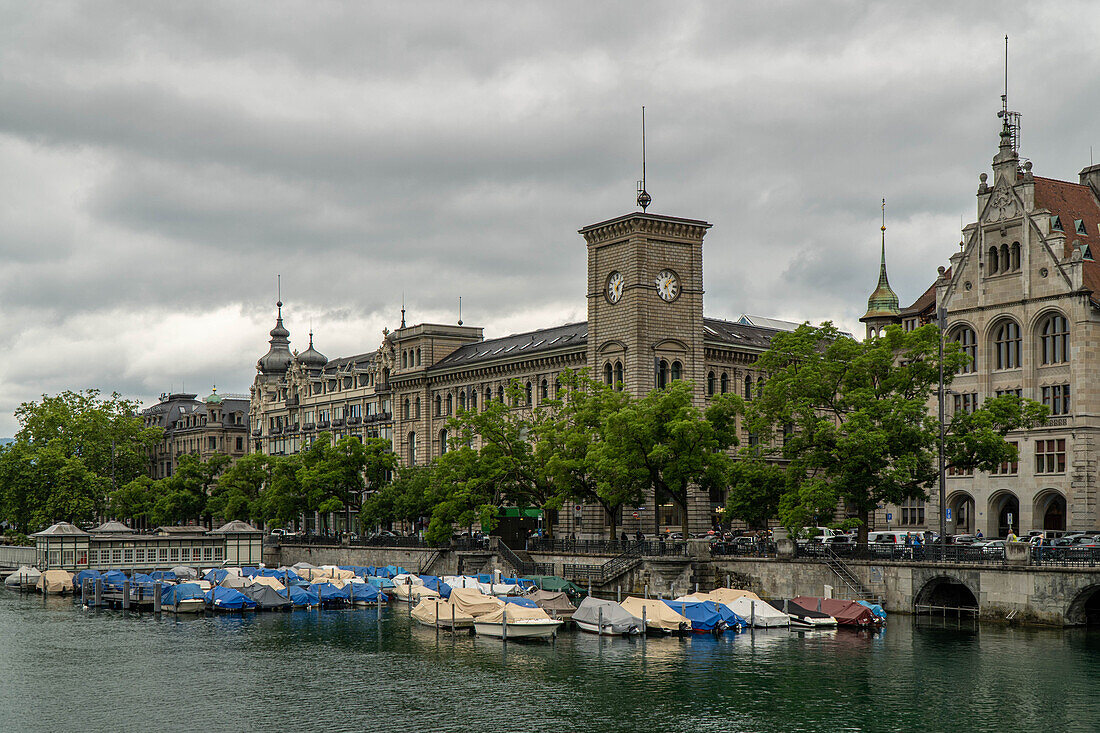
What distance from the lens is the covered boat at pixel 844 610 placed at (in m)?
73.8

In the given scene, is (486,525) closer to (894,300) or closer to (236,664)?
(236,664)

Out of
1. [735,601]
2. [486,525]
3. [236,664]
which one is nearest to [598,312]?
[486,525]

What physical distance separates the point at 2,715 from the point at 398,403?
97.4 m

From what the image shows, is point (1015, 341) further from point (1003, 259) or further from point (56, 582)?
point (56, 582)

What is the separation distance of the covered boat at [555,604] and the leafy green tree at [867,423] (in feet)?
47.4

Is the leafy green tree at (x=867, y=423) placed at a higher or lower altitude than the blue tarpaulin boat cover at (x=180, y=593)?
higher

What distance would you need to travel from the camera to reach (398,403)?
150 meters

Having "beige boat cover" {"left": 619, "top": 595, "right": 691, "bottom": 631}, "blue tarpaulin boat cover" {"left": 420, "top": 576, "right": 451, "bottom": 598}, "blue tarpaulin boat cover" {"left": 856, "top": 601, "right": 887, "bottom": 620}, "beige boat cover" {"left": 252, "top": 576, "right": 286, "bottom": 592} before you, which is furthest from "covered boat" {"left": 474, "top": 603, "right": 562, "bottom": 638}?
"beige boat cover" {"left": 252, "top": 576, "right": 286, "bottom": 592}

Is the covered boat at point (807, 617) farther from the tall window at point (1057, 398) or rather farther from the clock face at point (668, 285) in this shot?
the clock face at point (668, 285)

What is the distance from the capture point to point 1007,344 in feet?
339

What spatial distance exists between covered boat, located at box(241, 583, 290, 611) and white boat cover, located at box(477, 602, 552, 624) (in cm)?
2143

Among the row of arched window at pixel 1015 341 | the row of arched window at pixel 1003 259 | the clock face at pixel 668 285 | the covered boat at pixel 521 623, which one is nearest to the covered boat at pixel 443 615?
the covered boat at pixel 521 623

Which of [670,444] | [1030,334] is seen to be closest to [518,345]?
[670,444]

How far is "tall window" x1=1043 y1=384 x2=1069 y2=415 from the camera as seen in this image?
98812mm
